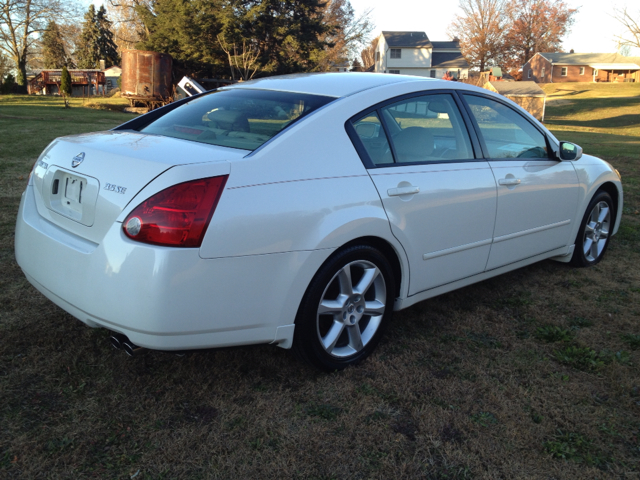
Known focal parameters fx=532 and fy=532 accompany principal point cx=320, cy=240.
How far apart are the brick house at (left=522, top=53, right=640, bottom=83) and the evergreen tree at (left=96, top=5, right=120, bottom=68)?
53150 millimetres

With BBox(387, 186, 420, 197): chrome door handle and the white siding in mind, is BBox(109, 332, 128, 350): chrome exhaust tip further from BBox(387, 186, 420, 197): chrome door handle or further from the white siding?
the white siding

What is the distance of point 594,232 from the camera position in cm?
470

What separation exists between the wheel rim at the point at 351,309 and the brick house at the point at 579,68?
74.8 metres

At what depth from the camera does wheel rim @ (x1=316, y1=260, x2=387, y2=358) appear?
107 inches

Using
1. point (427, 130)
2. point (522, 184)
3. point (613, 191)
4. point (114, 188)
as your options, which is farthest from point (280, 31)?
point (114, 188)

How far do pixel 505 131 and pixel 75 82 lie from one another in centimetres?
5112

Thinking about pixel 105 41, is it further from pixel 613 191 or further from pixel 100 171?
pixel 100 171

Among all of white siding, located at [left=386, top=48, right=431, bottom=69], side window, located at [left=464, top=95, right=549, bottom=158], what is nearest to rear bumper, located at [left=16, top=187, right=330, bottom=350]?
side window, located at [left=464, top=95, right=549, bottom=158]

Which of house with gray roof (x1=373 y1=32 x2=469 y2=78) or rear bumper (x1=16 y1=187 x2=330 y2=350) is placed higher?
house with gray roof (x1=373 y1=32 x2=469 y2=78)

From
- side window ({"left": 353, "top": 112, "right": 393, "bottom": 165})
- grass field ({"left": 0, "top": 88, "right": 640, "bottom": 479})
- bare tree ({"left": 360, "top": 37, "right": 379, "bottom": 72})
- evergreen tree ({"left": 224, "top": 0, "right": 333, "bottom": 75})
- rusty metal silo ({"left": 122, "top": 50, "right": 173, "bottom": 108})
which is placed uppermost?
bare tree ({"left": 360, "top": 37, "right": 379, "bottom": 72})

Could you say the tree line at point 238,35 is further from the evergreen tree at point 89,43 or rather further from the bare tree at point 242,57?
the evergreen tree at point 89,43

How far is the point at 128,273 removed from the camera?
2156 mm

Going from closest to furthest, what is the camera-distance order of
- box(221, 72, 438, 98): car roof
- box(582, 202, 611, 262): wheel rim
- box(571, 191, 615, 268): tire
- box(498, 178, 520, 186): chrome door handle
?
box(221, 72, 438, 98): car roof → box(498, 178, 520, 186): chrome door handle → box(571, 191, 615, 268): tire → box(582, 202, 611, 262): wheel rim

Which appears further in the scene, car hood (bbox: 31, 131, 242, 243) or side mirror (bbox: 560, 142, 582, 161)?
side mirror (bbox: 560, 142, 582, 161)
